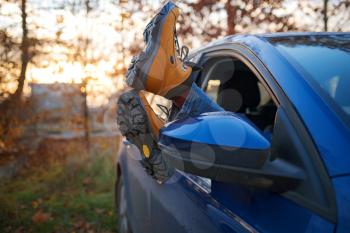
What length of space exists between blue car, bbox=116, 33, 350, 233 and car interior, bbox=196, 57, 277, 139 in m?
0.86

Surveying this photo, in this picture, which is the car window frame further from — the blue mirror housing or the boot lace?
the boot lace

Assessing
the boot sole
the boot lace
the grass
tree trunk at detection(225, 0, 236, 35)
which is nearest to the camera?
the boot sole

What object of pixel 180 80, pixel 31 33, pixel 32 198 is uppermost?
pixel 31 33

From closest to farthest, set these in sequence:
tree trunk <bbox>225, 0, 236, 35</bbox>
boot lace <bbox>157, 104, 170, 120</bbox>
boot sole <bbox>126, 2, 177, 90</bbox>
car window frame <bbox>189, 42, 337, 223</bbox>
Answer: car window frame <bbox>189, 42, 337, 223</bbox>
boot sole <bbox>126, 2, 177, 90</bbox>
boot lace <bbox>157, 104, 170, 120</bbox>
tree trunk <bbox>225, 0, 236, 35</bbox>

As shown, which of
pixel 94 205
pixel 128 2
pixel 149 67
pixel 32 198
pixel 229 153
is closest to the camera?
pixel 229 153

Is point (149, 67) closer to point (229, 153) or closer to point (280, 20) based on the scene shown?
point (229, 153)

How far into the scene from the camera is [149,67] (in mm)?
Answer: 1839

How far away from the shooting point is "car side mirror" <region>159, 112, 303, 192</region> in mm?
1080

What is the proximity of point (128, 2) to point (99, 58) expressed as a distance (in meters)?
1.34

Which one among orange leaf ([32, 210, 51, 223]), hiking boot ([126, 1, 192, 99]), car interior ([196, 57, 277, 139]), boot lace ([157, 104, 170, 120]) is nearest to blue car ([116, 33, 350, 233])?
hiking boot ([126, 1, 192, 99])

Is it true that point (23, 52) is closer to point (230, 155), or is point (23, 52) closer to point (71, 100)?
point (71, 100)

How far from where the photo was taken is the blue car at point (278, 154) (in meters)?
1.08

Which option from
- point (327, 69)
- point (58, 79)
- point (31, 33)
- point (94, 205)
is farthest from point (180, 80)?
point (58, 79)

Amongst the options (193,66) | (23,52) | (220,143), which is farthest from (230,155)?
(23,52)
